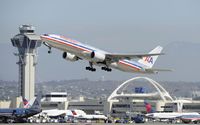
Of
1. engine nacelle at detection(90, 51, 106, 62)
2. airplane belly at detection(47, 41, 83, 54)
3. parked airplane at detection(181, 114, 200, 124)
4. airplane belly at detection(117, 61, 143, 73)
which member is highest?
airplane belly at detection(47, 41, 83, 54)

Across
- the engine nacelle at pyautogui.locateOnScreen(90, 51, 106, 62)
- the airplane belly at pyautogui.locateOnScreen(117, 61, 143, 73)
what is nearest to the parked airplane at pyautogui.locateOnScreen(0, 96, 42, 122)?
the airplane belly at pyautogui.locateOnScreen(117, 61, 143, 73)

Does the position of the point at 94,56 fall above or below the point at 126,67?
above

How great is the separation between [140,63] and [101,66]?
13.0 metres

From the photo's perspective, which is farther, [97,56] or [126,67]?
[126,67]

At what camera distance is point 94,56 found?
120 metres

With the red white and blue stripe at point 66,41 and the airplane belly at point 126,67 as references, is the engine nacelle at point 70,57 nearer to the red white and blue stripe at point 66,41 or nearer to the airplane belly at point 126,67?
the red white and blue stripe at point 66,41

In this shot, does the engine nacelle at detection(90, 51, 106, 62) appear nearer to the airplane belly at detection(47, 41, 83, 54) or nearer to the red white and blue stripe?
the red white and blue stripe

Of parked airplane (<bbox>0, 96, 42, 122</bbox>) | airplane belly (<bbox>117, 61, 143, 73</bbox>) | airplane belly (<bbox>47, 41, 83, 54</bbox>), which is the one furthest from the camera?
parked airplane (<bbox>0, 96, 42, 122</bbox>)

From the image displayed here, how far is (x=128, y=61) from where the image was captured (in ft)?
420

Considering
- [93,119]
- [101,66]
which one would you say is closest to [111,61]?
[101,66]

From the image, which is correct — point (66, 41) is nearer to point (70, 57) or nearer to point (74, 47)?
point (74, 47)

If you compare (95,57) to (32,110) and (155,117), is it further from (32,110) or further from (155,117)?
(155,117)

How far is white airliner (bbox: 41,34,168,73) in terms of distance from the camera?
4606 inches

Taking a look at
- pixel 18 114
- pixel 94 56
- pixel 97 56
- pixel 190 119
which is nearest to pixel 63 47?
pixel 94 56
